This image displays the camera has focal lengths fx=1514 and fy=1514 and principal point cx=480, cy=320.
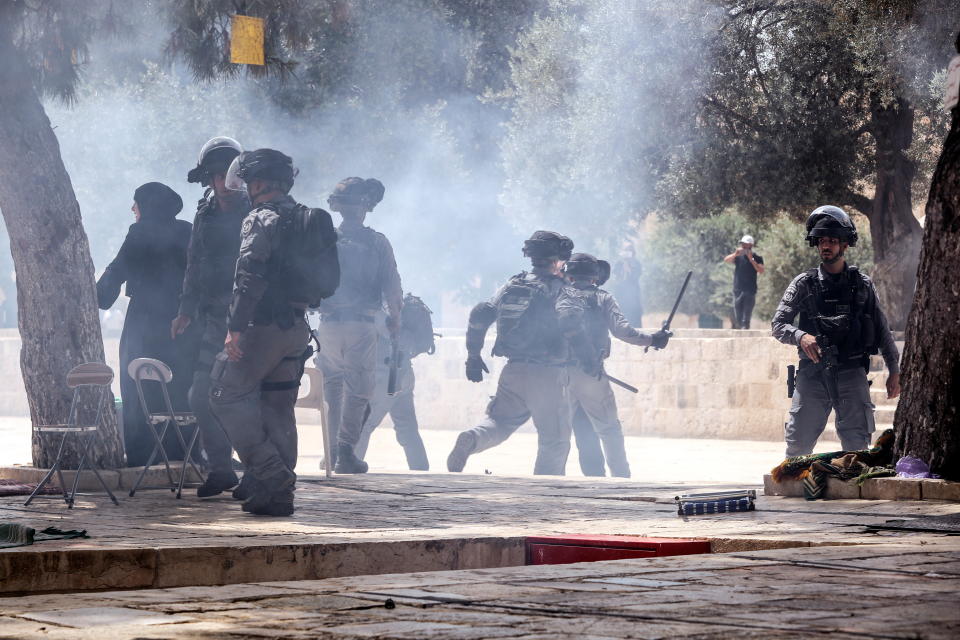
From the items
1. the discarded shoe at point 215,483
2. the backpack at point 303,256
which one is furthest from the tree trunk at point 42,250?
the backpack at point 303,256

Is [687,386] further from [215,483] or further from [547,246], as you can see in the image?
[215,483]

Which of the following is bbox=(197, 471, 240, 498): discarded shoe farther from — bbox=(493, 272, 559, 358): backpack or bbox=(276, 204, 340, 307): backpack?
bbox=(493, 272, 559, 358): backpack

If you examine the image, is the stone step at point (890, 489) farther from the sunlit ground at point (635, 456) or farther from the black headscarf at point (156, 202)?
the sunlit ground at point (635, 456)

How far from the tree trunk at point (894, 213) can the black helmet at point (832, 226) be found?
9.67 meters

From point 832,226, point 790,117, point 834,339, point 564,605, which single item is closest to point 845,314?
point 834,339

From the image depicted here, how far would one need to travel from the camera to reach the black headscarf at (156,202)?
28.2 feet

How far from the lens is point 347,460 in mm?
9984

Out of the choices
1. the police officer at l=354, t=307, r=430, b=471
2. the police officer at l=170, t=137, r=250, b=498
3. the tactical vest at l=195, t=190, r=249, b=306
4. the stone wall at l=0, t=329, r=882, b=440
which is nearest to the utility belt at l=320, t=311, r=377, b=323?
the police officer at l=354, t=307, r=430, b=471

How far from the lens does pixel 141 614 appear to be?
12.5ft

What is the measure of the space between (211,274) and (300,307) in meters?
0.94

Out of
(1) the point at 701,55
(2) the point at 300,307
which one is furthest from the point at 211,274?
(1) the point at 701,55

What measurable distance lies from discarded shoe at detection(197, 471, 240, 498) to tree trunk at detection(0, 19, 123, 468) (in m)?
0.91

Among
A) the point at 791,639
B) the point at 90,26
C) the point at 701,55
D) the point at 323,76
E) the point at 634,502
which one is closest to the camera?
the point at 791,639

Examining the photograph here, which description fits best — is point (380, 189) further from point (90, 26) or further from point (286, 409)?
point (286, 409)
